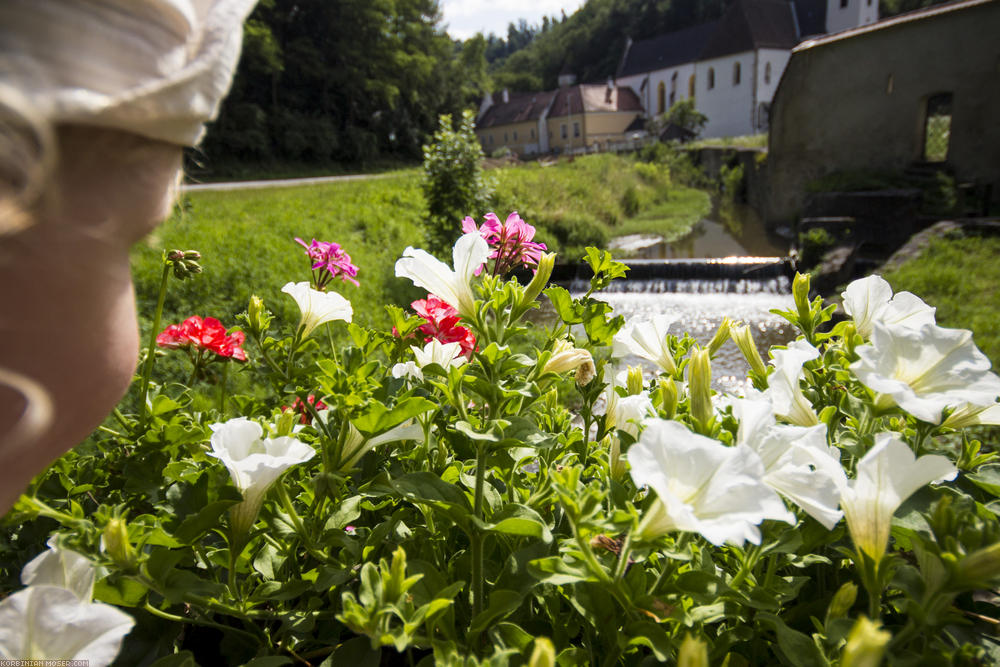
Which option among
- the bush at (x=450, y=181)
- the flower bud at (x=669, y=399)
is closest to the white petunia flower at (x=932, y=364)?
the flower bud at (x=669, y=399)

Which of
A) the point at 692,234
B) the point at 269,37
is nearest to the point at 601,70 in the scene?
the point at 269,37

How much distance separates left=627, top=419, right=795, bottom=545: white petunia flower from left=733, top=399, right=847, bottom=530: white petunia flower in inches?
2.2

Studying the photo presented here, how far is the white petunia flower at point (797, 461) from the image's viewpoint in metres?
0.72

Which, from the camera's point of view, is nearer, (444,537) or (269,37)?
(444,537)

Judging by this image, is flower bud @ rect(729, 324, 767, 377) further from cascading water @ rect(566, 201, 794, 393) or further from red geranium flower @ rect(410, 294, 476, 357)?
cascading water @ rect(566, 201, 794, 393)

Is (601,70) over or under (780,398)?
over

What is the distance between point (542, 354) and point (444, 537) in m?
0.34

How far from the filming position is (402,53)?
3161cm

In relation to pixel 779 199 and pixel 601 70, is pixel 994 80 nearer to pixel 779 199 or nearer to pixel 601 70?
pixel 779 199

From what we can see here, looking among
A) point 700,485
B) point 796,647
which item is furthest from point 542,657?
point 796,647

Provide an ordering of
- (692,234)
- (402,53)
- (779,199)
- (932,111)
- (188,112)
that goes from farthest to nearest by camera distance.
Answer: (402,53), (692,234), (779,199), (932,111), (188,112)

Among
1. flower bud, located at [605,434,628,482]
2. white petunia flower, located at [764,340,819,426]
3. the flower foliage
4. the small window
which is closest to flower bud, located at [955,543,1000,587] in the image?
the flower foliage

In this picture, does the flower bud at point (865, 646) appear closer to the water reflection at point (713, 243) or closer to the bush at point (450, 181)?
the bush at point (450, 181)

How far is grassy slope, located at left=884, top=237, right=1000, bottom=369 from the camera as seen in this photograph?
5159mm
